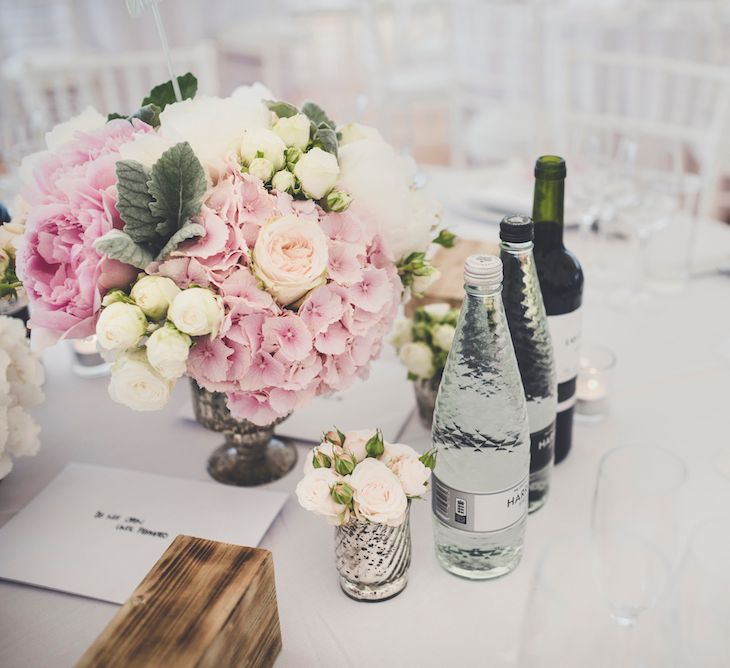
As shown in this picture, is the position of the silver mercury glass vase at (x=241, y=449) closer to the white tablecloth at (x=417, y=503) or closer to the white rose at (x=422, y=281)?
the white tablecloth at (x=417, y=503)

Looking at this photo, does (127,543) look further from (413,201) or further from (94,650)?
(413,201)

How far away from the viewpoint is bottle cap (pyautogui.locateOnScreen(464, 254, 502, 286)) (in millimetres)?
611

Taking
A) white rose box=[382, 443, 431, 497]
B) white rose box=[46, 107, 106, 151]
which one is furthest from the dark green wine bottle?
white rose box=[46, 107, 106, 151]

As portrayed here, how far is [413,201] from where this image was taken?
2.52 feet

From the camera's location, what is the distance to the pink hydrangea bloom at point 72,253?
0.65 metres

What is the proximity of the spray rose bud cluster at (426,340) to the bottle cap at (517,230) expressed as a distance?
223 millimetres

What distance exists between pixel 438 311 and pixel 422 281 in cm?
15

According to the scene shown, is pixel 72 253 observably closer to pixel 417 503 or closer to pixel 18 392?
pixel 18 392

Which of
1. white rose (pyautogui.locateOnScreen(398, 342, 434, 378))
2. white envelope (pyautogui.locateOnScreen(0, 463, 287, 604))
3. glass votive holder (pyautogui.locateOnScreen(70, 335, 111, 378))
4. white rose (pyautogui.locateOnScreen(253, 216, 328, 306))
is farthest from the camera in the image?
glass votive holder (pyautogui.locateOnScreen(70, 335, 111, 378))

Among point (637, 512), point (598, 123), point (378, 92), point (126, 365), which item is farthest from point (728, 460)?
point (378, 92)

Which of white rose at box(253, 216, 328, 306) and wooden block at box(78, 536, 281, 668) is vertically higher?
white rose at box(253, 216, 328, 306)

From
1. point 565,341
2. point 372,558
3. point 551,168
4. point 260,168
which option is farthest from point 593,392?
point 260,168

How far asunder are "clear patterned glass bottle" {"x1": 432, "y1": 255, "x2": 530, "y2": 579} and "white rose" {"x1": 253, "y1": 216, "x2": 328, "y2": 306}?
0.14m

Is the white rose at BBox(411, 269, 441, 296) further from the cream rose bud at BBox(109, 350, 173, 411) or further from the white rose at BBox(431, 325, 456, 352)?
the cream rose bud at BBox(109, 350, 173, 411)
